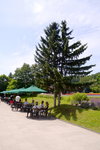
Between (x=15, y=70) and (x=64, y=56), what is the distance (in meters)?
46.0

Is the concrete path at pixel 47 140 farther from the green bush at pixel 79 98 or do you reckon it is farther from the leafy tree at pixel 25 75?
the leafy tree at pixel 25 75

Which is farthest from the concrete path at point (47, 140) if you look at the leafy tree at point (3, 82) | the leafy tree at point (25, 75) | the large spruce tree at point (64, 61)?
the leafy tree at point (3, 82)

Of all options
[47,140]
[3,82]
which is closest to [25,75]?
Result: [3,82]

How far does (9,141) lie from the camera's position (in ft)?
26.4

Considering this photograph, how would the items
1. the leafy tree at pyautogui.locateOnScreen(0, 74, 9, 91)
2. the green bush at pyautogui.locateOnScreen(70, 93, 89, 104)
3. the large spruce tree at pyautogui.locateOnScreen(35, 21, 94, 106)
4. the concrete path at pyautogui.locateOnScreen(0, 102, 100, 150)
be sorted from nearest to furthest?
the concrete path at pyautogui.locateOnScreen(0, 102, 100, 150)
the large spruce tree at pyautogui.locateOnScreen(35, 21, 94, 106)
the green bush at pyautogui.locateOnScreen(70, 93, 89, 104)
the leafy tree at pyautogui.locateOnScreen(0, 74, 9, 91)

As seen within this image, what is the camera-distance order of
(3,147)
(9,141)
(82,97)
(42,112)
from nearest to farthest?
1. (3,147)
2. (9,141)
3. (42,112)
4. (82,97)

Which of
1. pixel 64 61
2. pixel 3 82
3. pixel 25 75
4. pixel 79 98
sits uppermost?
pixel 25 75

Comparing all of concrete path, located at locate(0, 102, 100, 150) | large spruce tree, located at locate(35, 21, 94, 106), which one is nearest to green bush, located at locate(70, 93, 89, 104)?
large spruce tree, located at locate(35, 21, 94, 106)

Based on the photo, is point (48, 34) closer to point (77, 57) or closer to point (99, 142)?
point (77, 57)

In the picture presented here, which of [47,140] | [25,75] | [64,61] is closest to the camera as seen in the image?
[47,140]

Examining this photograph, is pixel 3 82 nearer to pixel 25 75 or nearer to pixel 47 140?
pixel 25 75

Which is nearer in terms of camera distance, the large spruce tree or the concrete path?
the concrete path

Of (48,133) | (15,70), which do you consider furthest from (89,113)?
(15,70)

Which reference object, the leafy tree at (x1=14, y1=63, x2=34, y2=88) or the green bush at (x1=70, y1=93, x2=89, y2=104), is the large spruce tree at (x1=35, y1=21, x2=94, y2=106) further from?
the leafy tree at (x1=14, y1=63, x2=34, y2=88)
